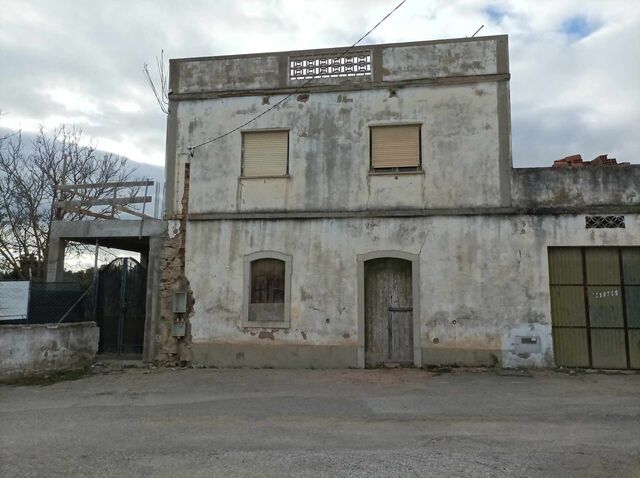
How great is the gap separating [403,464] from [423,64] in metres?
9.11

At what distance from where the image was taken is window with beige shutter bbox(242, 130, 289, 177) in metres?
11.9

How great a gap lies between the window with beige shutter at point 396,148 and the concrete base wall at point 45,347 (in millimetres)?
7479

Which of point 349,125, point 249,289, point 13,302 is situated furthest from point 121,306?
point 349,125

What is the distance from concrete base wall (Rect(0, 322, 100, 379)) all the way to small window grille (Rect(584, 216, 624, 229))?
36.4 feet

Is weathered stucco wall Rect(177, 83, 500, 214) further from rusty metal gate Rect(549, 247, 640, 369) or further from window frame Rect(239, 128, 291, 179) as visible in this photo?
rusty metal gate Rect(549, 247, 640, 369)

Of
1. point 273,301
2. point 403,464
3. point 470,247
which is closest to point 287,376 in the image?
point 273,301

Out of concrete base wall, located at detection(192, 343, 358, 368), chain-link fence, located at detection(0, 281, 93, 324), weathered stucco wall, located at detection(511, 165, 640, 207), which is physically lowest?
concrete base wall, located at detection(192, 343, 358, 368)

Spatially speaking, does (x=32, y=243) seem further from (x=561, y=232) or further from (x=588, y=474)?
(x=588, y=474)

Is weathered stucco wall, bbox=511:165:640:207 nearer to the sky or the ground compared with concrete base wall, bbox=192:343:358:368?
nearer to the sky

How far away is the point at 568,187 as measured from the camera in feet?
35.1

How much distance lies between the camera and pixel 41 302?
10.7m

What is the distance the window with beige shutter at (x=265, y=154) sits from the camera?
11859 millimetres

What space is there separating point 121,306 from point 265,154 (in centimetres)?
521

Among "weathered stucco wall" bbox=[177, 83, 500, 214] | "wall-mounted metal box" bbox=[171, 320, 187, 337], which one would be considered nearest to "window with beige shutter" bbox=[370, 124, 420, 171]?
"weathered stucco wall" bbox=[177, 83, 500, 214]
